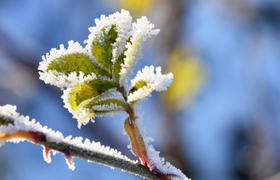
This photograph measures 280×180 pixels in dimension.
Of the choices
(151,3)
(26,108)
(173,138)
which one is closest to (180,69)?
(173,138)

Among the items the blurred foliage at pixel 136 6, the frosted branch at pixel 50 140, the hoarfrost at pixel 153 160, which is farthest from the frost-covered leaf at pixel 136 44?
the blurred foliage at pixel 136 6

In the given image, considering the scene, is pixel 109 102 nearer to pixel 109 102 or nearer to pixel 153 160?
pixel 109 102

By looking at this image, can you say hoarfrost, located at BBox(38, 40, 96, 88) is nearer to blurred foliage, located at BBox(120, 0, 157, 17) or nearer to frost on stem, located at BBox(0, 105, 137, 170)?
frost on stem, located at BBox(0, 105, 137, 170)

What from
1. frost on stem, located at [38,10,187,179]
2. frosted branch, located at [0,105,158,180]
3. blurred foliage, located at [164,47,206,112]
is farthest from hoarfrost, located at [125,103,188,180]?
blurred foliage, located at [164,47,206,112]

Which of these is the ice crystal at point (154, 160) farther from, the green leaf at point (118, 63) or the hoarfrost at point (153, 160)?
the green leaf at point (118, 63)

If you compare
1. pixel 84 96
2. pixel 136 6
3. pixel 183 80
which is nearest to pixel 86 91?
pixel 84 96
